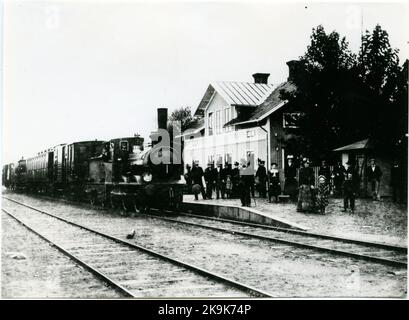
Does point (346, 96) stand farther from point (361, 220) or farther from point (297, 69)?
point (361, 220)

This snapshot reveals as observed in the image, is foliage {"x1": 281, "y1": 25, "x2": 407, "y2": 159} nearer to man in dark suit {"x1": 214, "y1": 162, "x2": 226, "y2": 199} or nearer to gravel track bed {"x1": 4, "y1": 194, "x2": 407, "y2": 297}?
man in dark suit {"x1": 214, "y1": 162, "x2": 226, "y2": 199}

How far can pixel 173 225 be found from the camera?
13.1 meters

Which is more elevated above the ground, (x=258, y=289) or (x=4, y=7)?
(x=4, y=7)

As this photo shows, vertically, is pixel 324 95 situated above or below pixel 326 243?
above

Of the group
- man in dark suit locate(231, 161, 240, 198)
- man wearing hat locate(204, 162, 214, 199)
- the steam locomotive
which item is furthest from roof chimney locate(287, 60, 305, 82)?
the steam locomotive

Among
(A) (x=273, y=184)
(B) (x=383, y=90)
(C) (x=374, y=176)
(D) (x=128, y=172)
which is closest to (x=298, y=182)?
(A) (x=273, y=184)

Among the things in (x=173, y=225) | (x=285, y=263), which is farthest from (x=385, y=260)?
(x=173, y=225)

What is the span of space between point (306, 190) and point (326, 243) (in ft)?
15.4

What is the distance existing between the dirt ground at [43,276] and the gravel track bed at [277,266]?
1860 millimetres

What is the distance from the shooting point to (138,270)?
7508 millimetres

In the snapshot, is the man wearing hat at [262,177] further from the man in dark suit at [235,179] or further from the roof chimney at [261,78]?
the roof chimney at [261,78]

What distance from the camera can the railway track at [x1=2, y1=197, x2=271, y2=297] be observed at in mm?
6301
